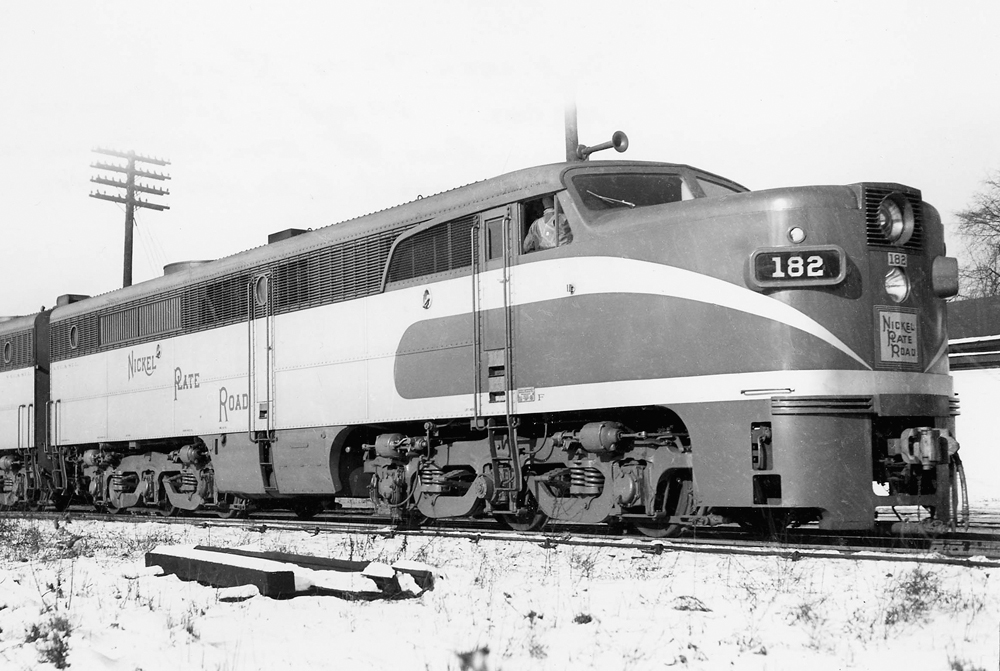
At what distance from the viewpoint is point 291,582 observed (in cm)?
716

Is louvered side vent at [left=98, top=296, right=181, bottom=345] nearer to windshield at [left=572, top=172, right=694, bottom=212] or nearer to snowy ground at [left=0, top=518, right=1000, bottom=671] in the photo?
snowy ground at [left=0, top=518, right=1000, bottom=671]

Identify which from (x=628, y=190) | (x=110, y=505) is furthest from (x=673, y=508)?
(x=110, y=505)

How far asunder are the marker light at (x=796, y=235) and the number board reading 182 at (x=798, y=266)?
8 cm

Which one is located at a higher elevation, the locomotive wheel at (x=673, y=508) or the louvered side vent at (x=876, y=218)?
the louvered side vent at (x=876, y=218)

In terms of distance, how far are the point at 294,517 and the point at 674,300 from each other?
875cm

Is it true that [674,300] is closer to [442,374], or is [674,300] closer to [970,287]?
[442,374]

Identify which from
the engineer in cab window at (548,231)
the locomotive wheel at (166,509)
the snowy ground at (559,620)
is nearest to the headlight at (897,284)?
the snowy ground at (559,620)

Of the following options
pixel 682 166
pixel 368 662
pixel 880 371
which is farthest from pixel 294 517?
pixel 368 662

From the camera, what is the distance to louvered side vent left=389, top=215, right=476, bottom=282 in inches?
462

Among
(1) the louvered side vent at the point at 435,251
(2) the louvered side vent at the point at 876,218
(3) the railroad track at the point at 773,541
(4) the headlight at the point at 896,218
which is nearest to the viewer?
(3) the railroad track at the point at 773,541

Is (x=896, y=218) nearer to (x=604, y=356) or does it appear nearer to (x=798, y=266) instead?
(x=798, y=266)

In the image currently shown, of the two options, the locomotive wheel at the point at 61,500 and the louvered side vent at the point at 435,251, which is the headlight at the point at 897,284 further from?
the locomotive wheel at the point at 61,500

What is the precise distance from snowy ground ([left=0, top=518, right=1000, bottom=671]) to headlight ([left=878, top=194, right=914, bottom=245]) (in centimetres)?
324

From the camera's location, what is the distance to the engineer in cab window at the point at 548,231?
35.3ft
